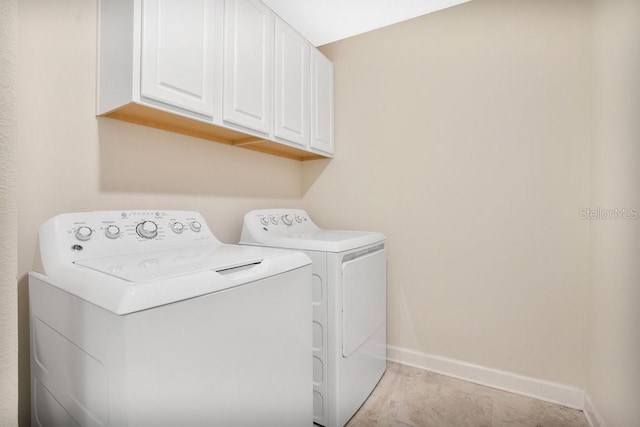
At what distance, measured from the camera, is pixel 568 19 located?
1555 millimetres

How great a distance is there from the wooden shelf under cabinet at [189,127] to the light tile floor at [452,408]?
5.10 ft

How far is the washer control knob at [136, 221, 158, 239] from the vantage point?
116 centimetres

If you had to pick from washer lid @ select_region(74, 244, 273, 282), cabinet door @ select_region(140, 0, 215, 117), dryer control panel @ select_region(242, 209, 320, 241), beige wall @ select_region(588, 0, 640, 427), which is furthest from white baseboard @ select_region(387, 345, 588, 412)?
cabinet door @ select_region(140, 0, 215, 117)

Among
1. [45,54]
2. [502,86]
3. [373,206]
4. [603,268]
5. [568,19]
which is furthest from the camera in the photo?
[373,206]

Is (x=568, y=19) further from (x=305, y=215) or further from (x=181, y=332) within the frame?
(x=181, y=332)

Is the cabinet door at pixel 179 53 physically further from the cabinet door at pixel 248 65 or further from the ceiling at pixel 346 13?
the ceiling at pixel 346 13

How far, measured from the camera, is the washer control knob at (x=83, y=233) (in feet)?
3.27

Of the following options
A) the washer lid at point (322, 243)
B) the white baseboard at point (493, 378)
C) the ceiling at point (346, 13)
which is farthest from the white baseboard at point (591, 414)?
the ceiling at point (346, 13)

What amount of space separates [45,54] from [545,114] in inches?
89.3

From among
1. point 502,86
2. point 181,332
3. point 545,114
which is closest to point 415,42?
point 502,86

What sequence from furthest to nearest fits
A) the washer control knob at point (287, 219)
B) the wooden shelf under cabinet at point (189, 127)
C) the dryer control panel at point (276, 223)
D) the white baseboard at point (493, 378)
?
the washer control knob at point (287, 219) → the dryer control panel at point (276, 223) → the white baseboard at point (493, 378) → the wooden shelf under cabinet at point (189, 127)

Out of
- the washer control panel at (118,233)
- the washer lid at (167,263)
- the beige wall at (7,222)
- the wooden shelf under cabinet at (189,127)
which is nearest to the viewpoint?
the beige wall at (7,222)

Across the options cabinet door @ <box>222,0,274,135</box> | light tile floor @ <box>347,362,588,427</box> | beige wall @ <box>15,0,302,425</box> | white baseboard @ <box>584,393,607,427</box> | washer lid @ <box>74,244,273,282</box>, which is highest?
cabinet door @ <box>222,0,274,135</box>

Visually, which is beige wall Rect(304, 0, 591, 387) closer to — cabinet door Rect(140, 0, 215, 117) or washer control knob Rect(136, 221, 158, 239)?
cabinet door Rect(140, 0, 215, 117)
